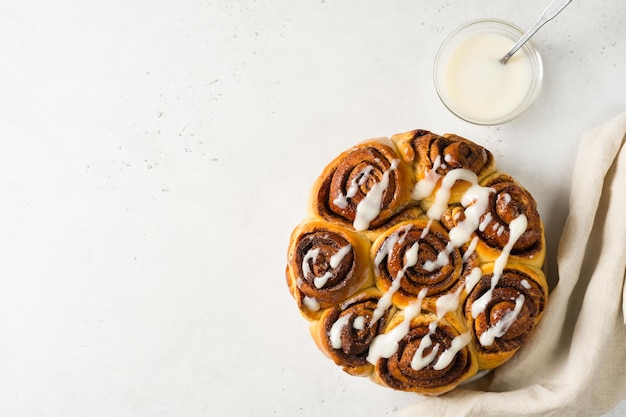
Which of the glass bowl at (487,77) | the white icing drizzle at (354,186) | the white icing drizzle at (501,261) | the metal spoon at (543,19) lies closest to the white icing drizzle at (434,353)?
the white icing drizzle at (501,261)

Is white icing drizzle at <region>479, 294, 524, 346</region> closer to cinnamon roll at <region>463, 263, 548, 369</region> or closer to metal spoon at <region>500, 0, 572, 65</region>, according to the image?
cinnamon roll at <region>463, 263, 548, 369</region>

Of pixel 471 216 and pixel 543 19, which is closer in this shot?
pixel 471 216

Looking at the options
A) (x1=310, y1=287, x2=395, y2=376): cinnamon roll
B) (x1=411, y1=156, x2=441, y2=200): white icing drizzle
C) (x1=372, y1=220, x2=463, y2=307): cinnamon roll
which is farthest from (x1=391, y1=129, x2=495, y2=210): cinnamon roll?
(x1=310, y1=287, x2=395, y2=376): cinnamon roll

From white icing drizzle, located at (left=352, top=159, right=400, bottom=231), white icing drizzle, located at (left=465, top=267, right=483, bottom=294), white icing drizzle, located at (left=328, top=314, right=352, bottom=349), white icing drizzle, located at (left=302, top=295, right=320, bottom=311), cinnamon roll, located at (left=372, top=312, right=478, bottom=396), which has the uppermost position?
white icing drizzle, located at (left=352, top=159, right=400, bottom=231)

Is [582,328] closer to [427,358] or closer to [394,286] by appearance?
[427,358]

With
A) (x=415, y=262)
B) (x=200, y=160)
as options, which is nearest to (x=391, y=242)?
(x=415, y=262)

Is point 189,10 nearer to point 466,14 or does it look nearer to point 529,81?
point 466,14

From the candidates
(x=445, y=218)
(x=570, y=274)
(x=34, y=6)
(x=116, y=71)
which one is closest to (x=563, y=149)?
(x=570, y=274)
